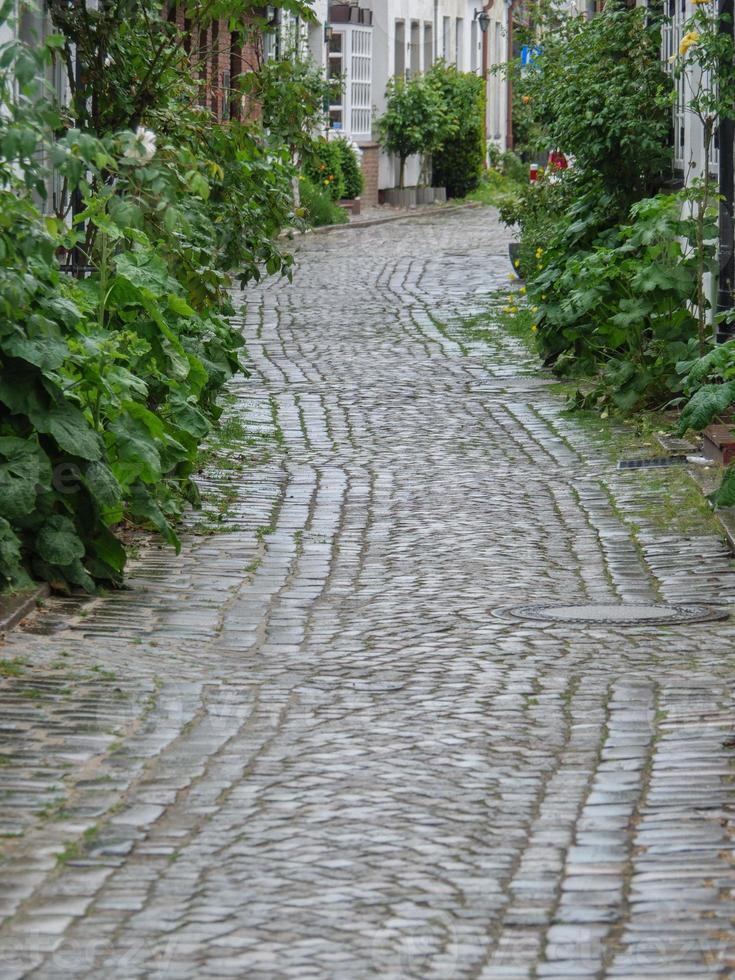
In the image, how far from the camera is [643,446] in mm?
12703

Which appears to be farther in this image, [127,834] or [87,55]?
[87,55]

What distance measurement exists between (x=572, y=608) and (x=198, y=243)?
4.65 metres

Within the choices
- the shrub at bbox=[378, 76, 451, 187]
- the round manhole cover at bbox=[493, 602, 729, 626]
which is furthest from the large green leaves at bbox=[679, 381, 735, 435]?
the shrub at bbox=[378, 76, 451, 187]

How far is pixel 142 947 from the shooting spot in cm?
434

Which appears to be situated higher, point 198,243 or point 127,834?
point 198,243

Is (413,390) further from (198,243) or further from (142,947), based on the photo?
(142,947)

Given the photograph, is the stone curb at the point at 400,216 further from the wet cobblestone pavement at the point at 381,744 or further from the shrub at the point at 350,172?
the wet cobblestone pavement at the point at 381,744

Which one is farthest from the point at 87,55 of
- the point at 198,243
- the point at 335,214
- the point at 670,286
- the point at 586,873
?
the point at 335,214

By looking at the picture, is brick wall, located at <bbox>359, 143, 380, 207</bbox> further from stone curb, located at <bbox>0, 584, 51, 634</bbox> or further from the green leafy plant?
stone curb, located at <bbox>0, 584, 51, 634</bbox>

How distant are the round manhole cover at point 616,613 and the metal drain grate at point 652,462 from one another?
11.9ft

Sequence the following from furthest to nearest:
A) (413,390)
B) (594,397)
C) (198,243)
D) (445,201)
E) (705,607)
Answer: (445,201), (413,390), (594,397), (198,243), (705,607)

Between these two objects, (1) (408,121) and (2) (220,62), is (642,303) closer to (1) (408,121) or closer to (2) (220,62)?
(2) (220,62)

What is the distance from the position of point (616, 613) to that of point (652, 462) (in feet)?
12.9

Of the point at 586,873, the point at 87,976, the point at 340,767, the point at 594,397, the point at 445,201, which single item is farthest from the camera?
the point at 445,201
